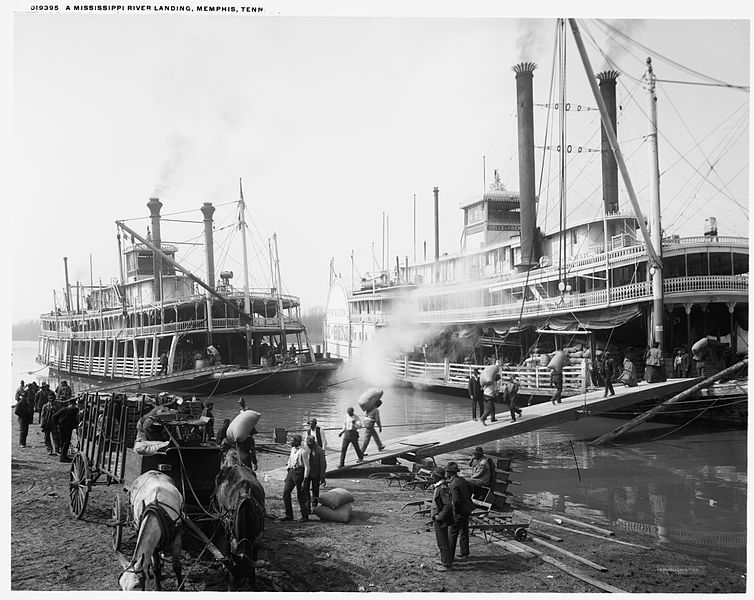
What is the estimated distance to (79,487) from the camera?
9.95 metres

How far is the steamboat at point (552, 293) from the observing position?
69.8ft

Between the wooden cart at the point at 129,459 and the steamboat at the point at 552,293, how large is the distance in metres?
10.7

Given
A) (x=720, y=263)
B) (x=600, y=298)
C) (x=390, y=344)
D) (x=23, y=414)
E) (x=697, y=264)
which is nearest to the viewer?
(x=23, y=414)

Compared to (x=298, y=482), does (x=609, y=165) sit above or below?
above

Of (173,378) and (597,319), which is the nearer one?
(597,319)

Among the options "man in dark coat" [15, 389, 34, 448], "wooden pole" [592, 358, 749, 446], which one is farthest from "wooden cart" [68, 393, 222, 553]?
"wooden pole" [592, 358, 749, 446]

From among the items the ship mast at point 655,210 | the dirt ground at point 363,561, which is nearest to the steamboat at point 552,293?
the ship mast at point 655,210

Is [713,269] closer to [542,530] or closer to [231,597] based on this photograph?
[542,530]

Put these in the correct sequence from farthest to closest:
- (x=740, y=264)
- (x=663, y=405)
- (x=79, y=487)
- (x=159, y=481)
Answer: (x=740, y=264) → (x=663, y=405) → (x=79, y=487) → (x=159, y=481)

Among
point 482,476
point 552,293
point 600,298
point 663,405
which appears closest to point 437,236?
point 552,293

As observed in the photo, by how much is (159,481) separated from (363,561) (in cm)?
293

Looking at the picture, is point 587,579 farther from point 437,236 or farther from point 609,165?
point 437,236

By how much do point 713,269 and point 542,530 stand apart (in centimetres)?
1603

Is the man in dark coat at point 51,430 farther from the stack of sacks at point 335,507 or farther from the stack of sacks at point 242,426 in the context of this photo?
the stack of sacks at point 335,507
